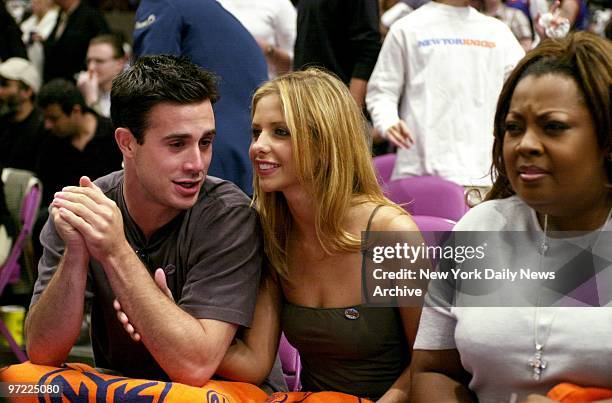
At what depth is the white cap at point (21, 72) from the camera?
6.12 metres

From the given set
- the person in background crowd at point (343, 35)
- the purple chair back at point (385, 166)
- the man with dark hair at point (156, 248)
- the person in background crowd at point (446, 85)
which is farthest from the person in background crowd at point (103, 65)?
the man with dark hair at point (156, 248)

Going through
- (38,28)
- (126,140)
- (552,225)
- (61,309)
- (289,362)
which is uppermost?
(38,28)

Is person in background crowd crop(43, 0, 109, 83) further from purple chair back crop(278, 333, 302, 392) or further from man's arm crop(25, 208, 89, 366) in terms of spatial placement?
man's arm crop(25, 208, 89, 366)

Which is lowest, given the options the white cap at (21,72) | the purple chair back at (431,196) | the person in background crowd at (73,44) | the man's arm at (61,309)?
the man's arm at (61,309)

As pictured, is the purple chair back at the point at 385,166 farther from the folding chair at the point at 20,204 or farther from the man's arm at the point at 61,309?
the man's arm at the point at 61,309

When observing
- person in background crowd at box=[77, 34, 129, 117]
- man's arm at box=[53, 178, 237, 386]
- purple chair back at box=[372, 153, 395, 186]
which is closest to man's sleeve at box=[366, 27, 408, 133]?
purple chair back at box=[372, 153, 395, 186]

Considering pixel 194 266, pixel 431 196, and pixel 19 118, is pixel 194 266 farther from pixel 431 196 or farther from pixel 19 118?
pixel 19 118

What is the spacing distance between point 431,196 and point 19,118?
11.8ft

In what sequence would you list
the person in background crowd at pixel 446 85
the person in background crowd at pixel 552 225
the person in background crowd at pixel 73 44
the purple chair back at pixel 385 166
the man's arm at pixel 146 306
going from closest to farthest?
the person in background crowd at pixel 552 225
the man's arm at pixel 146 306
the person in background crowd at pixel 446 85
the purple chair back at pixel 385 166
the person in background crowd at pixel 73 44

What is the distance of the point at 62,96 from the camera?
5449 millimetres

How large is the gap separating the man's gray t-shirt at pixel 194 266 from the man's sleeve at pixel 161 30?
838mm

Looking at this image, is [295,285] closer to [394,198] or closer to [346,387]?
[346,387]

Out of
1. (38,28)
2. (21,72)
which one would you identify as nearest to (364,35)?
(21,72)

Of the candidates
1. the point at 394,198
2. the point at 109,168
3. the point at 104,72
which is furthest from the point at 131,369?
the point at 104,72
